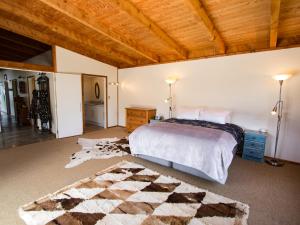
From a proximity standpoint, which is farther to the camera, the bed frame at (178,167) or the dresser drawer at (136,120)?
the dresser drawer at (136,120)

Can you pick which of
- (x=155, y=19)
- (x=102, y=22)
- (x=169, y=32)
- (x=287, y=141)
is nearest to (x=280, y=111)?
(x=287, y=141)

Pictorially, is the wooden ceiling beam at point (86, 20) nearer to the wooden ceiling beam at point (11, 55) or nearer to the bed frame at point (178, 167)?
the wooden ceiling beam at point (11, 55)

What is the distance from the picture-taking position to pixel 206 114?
4.16 metres

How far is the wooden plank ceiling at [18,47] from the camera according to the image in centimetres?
399

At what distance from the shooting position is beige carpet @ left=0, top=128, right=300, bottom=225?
2.03 metres

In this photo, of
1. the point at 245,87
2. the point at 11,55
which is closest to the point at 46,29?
the point at 11,55

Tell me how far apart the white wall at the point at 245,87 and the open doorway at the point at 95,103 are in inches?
92.7

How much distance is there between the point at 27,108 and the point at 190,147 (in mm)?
6923

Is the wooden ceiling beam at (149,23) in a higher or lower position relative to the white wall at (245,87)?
higher

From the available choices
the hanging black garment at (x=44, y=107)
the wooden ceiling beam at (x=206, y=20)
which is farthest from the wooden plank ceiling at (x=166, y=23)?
the hanging black garment at (x=44, y=107)

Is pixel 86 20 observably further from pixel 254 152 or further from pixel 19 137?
pixel 254 152

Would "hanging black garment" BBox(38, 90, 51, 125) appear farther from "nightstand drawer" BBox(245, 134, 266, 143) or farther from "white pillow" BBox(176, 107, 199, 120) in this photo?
"nightstand drawer" BBox(245, 134, 266, 143)

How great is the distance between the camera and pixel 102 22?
3.64 metres

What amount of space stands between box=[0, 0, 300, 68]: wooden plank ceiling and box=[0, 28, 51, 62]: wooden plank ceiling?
16 centimetres
